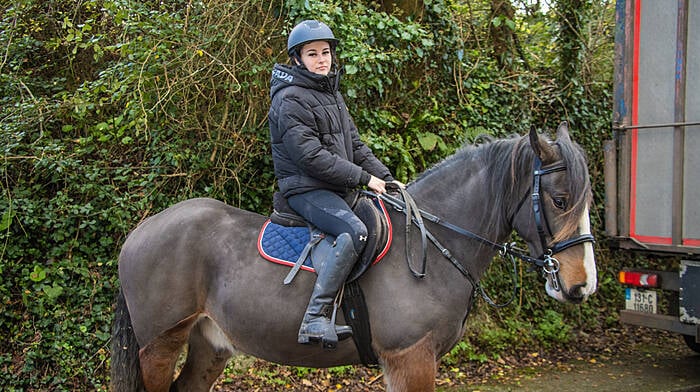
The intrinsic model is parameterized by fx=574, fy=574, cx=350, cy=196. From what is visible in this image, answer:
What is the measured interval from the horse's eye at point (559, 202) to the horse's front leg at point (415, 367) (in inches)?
40.5

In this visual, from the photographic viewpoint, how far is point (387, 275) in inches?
134

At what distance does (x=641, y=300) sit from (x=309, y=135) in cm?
414

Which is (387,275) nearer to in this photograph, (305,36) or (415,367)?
(415,367)

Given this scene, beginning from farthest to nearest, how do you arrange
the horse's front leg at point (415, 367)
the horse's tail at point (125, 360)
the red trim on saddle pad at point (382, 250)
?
the horse's tail at point (125, 360) → the red trim on saddle pad at point (382, 250) → the horse's front leg at point (415, 367)

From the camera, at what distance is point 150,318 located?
3.75m

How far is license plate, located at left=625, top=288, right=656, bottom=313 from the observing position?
562 centimetres

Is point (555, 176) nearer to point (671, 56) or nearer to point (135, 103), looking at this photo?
point (671, 56)

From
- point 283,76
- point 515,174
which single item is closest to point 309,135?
point 283,76

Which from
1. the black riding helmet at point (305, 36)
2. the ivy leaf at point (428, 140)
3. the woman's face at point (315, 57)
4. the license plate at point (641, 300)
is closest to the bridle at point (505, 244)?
the woman's face at point (315, 57)

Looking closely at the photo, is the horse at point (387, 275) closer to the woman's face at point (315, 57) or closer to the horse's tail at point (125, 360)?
the horse's tail at point (125, 360)

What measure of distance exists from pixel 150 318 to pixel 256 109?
2.60 metres

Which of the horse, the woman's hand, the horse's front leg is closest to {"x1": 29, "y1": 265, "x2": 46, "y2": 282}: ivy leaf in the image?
the horse

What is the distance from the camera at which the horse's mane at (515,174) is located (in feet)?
10.1

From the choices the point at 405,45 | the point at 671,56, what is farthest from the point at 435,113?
the point at 671,56
